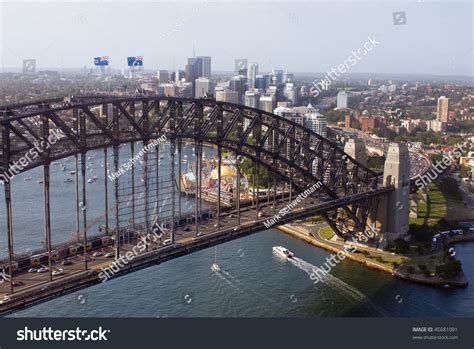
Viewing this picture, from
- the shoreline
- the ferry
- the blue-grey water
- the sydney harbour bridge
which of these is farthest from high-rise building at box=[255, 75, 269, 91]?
the ferry

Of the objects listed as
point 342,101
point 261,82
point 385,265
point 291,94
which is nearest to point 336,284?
point 385,265

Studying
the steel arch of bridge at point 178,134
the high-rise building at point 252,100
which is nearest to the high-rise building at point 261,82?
the high-rise building at point 252,100

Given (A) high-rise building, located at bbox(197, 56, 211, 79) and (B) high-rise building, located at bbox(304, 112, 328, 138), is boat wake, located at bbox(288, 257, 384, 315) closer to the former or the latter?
(B) high-rise building, located at bbox(304, 112, 328, 138)

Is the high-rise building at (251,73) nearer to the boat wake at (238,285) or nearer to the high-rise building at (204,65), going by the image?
the high-rise building at (204,65)

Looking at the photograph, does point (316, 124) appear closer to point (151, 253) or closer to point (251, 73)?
point (151, 253)

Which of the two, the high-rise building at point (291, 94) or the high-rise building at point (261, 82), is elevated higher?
the high-rise building at point (261, 82)
